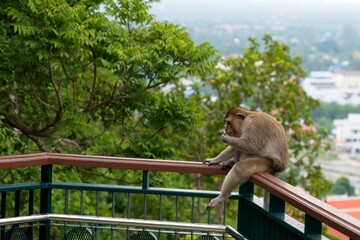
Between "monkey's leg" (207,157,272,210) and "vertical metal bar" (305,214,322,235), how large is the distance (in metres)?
0.84

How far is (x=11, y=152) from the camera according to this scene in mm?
7430

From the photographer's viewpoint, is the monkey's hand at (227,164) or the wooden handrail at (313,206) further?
the monkey's hand at (227,164)

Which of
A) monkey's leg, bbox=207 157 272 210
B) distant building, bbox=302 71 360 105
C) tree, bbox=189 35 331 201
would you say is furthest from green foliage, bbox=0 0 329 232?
distant building, bbox=302 71 360 105

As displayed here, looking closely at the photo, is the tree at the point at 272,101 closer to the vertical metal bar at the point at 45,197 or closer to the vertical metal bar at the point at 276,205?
the vertical metal bar at the point at 45,197

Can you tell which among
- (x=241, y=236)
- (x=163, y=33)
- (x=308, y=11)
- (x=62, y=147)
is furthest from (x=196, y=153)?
(x=308, y=11)

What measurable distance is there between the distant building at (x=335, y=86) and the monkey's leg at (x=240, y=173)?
138 feet

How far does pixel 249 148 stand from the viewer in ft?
14.2

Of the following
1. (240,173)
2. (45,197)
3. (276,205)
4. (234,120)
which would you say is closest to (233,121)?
(234,120)

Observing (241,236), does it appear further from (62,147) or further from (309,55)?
(309,55)

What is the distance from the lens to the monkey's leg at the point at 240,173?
3986mm

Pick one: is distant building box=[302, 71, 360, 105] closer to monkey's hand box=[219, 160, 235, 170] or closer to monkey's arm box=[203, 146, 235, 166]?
monkey's arm box=[203, 146, 235, 166]

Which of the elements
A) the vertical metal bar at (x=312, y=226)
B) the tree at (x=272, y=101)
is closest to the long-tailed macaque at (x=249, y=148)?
the vertical metal bar at (x=312, y=226)

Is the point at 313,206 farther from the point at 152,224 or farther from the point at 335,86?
the point at 335,86

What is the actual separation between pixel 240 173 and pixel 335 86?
50605mm
